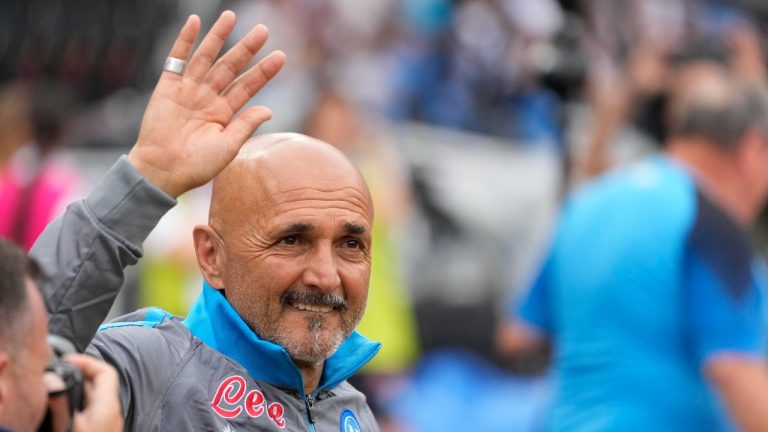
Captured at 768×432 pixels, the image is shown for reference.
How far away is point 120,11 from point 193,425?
25.8 feet

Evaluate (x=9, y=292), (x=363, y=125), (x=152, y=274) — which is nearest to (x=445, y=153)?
(x=363, y=125)

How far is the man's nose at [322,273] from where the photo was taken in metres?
2.85

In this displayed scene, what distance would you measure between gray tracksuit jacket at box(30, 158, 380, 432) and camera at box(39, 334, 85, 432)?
0.81 ft

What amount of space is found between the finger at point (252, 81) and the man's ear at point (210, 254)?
0.35m

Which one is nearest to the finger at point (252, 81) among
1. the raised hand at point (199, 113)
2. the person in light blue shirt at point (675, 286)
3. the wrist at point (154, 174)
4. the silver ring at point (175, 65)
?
the raised hand at point (199, 113)

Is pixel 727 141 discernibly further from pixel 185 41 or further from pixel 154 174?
pixel 154 174

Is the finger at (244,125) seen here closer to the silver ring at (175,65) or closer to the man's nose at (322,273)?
the silver ring at (175,65)

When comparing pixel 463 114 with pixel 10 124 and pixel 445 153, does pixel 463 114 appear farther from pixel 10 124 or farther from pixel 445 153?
pixel 10 124

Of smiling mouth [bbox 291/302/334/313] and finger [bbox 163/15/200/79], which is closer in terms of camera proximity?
finger [bbox 163/15/200/79]

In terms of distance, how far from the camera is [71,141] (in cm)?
882

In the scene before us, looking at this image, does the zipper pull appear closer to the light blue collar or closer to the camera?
the light blue collar

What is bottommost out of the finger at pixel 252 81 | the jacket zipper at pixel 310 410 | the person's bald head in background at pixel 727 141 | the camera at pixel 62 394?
the camera at pixel 62 394

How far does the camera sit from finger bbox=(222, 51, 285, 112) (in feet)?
9.14

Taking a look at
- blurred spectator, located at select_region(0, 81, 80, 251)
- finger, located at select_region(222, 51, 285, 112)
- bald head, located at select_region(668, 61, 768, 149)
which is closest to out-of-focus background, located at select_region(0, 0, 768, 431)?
blurred spectator, located at select_region(0, 81, 80, 251)
